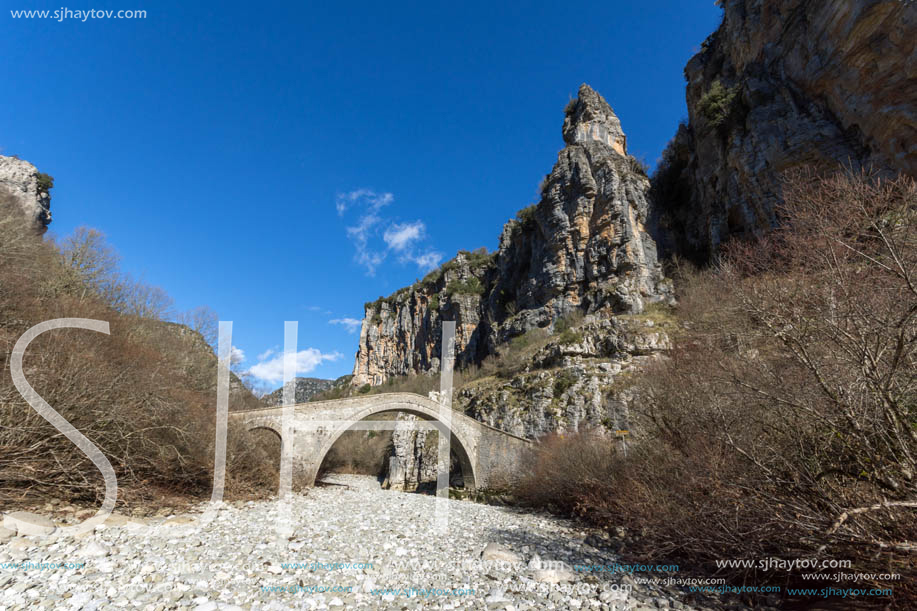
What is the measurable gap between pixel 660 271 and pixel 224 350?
1124 inches

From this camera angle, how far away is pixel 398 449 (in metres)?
26.3

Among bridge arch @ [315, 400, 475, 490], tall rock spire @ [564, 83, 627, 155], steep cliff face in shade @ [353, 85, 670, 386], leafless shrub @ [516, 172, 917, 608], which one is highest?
tall rock spire @ [564, 83, 627, 155]

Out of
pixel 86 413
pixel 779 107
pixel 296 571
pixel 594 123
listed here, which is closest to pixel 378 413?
pixel 86 413

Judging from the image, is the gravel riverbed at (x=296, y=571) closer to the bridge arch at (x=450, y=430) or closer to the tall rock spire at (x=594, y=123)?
the bridge arch at (x=450, y=430)

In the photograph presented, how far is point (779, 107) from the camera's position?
2145 cm

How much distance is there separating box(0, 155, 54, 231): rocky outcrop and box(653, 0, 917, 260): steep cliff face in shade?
44901 mm

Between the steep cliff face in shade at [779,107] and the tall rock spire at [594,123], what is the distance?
5.19 m

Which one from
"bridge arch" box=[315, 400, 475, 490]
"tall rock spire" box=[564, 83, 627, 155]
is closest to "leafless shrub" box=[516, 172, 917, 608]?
"bridge arch" box=[315, 400, 475, 490]

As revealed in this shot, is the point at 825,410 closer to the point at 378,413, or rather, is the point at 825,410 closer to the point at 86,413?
the point at 86,413

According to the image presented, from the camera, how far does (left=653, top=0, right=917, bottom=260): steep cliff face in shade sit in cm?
1500

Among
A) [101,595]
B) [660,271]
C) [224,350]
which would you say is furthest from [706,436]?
[660,271]

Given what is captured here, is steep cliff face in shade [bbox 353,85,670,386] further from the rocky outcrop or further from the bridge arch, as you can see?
the rocky outcrop

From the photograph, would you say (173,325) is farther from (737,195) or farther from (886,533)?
(737,195)

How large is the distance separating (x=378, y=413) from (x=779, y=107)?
26872 millimetres
